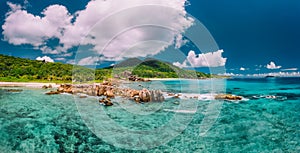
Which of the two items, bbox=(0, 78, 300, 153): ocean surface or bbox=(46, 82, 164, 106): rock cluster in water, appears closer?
bbox=(0, 78, 300, 153): ocean surface

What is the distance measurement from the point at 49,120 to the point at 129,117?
670cm

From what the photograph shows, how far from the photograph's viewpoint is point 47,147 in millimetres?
10438

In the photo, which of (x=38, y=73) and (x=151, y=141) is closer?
(x=151, y=141)

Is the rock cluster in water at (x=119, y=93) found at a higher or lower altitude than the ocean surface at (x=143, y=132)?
higher

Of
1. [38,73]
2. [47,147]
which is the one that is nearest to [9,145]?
[47,147]

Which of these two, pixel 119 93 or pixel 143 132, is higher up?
pixel 119 93

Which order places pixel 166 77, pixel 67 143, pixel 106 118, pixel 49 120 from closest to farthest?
1. pixel 67 143
2. pixel 49 120
3. pixel 106 118
4. pixel 166 77

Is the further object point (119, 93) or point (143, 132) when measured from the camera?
point (119, 93)

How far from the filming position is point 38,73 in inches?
2281

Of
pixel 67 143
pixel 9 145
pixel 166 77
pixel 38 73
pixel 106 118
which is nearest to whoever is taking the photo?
pixel 9 145

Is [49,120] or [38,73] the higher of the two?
[38,73]

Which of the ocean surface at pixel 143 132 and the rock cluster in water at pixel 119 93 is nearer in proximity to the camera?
the ocean surface at pixel 143 132

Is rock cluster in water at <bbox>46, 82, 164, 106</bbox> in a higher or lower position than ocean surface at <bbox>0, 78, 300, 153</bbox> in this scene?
higher

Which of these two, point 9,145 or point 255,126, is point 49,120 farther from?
point 255,126
